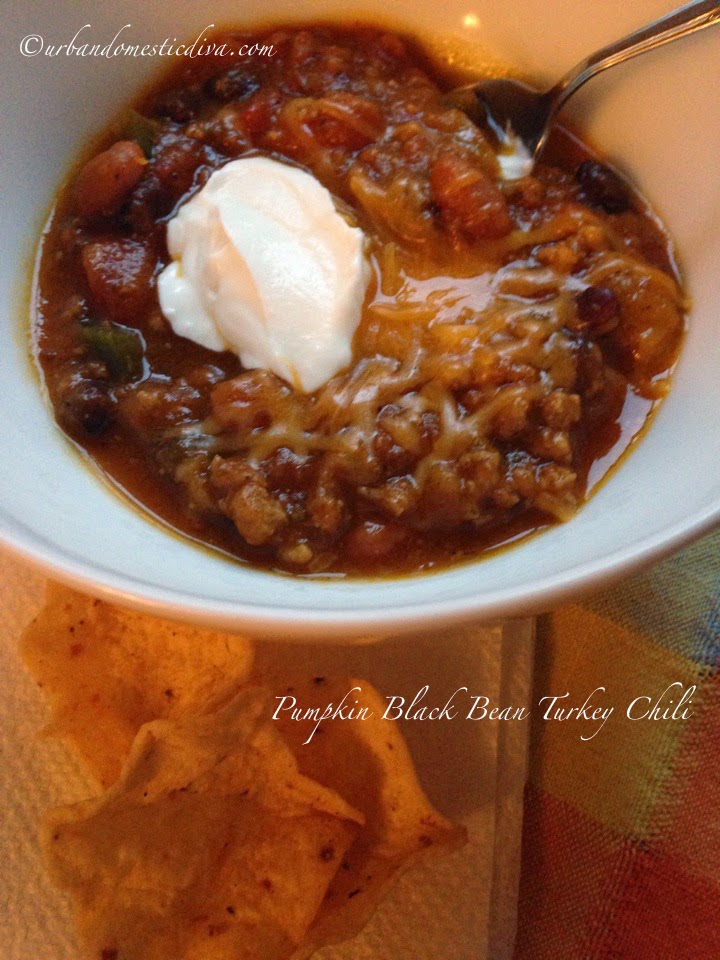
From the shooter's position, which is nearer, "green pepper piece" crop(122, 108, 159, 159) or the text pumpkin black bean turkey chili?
the text pumpkin black bean turkey chili

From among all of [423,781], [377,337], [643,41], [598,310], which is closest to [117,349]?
[377,337]

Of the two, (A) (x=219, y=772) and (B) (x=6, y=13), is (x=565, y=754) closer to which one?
(A) (x=219, y=772)

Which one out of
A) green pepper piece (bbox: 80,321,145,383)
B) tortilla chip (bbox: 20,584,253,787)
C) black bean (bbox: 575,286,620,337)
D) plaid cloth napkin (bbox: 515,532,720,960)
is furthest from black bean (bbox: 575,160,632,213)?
tortilla chip (bbox: 20,584,253,787)

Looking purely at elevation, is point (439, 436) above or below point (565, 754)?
above

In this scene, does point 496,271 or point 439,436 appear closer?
point 439,436

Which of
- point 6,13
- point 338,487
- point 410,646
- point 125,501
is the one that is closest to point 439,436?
point 338,487

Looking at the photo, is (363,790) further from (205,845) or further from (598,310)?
(598,310)

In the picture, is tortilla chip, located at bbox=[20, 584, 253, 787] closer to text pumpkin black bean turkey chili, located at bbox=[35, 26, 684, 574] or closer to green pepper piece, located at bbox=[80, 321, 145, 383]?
text pumpkin black bean turkey chili, located at bbox=[35, 26, 684, 574]
